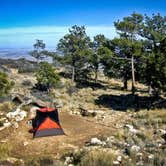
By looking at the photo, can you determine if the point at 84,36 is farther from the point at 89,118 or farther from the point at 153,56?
the point at 89,118

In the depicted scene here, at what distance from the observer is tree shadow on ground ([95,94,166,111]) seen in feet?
103

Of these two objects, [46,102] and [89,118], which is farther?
[46,102]

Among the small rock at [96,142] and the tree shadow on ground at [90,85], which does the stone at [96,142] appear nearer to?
the small rock at [96,142]

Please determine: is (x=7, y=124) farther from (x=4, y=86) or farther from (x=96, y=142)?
(x=4, y=86)

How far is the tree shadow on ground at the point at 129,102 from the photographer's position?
3139cm

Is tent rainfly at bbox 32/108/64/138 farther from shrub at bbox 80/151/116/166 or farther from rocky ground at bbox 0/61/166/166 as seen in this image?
shrub at bbox 80/151/116/166

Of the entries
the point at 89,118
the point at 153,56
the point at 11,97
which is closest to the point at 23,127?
the point at 89,118

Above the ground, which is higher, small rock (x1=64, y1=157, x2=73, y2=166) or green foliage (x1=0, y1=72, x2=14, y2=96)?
green foliage (x1=0, y1=72, x2=14, y2=96)

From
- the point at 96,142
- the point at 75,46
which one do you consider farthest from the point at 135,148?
the point at 75,46

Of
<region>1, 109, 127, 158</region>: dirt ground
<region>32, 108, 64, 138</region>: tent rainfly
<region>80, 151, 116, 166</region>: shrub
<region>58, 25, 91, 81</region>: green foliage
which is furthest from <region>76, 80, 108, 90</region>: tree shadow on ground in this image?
<region>80, 151, 116, 166</region>: shrub

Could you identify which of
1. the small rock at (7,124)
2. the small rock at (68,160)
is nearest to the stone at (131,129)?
the small rock at (68,160)

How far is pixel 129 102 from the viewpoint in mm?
35031

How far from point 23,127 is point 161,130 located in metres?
8.11

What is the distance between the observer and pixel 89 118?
23594mm
